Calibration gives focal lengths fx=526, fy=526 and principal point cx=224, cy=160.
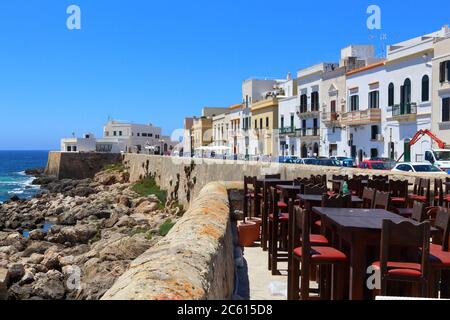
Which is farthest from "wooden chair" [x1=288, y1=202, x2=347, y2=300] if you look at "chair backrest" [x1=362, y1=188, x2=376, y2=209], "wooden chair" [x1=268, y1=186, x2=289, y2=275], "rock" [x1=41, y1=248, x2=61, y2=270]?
"rock" [x1=41, y1=248, x2=61, y2=270]

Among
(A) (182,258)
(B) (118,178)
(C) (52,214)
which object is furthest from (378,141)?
(A) (182,258)

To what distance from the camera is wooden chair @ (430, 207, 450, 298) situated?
14.7 ft

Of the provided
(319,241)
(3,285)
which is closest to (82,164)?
(3,285)

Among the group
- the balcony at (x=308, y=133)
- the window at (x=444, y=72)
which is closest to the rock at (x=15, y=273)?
the window at (x=444, y=72)

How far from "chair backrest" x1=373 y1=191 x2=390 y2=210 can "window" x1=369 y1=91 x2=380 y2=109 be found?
28236 millimetres

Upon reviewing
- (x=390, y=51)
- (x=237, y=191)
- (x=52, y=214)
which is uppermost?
(x=390, y=51)

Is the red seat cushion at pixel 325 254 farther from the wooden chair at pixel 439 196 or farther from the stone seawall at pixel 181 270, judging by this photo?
the wooden chair at pixel 439 196

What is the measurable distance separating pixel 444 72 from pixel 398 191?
776 inches

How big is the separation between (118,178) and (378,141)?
88.5ft

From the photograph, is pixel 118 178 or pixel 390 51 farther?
pixel 118 178

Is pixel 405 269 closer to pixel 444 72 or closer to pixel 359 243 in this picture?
pixel 359 243

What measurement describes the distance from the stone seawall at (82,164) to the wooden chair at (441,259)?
57164 millimetres

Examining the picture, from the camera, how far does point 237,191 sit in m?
12.1
